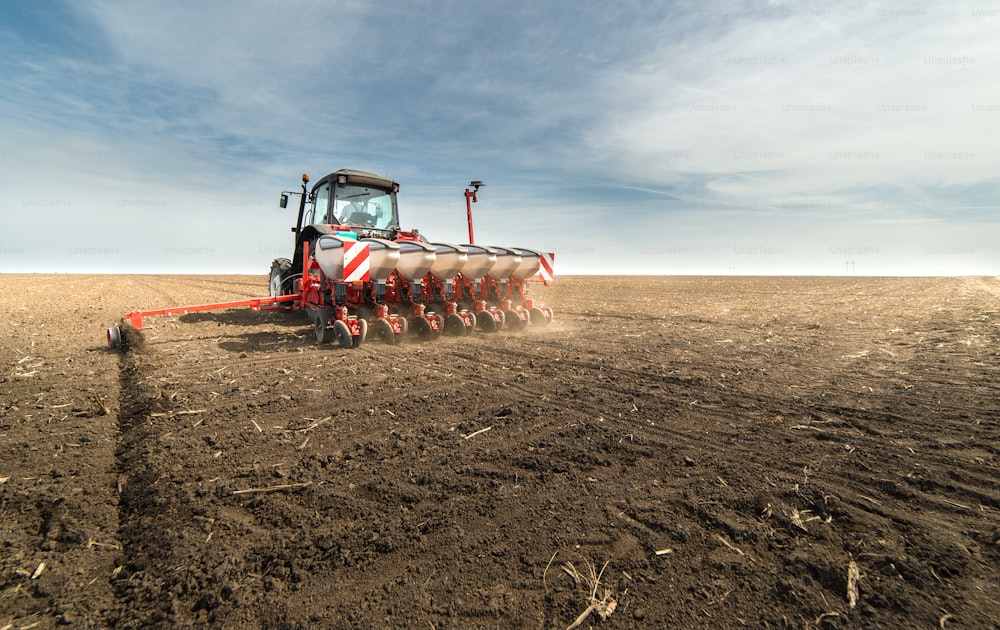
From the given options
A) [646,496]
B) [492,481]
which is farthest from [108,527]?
[646,496]

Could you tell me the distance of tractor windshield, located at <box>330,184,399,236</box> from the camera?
30.0 ft

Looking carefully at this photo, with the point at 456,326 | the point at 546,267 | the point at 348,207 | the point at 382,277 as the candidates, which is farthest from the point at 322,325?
the point at 546,267

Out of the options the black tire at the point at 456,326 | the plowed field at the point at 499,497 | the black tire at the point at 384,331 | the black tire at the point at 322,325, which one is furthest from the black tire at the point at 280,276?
the plowed field at the point at 499,497

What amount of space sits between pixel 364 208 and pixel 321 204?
87cm

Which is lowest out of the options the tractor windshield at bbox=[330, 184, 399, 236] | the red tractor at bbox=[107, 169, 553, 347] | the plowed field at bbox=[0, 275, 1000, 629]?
the plowed field at bbox=[0, 275, 1000, 629]

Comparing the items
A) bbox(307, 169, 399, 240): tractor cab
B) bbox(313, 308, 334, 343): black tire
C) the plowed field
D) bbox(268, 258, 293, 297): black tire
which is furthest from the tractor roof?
the plowed field

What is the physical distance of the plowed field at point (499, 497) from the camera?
178 cm

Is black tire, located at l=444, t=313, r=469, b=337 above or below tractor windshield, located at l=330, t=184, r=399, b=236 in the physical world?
below

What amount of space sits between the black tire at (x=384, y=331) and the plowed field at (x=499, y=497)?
1.89m

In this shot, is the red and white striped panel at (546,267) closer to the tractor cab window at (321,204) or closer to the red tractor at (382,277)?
the red tractor at (382,277)

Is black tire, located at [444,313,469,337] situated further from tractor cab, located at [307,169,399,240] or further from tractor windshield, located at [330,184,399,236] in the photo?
tractor windshield, located at [330,184,399,236]

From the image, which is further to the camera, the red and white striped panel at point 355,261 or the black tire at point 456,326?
the black tire at point 456,326

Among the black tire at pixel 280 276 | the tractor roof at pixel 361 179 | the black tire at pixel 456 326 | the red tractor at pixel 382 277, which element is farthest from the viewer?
the black tire at pixel 280 276

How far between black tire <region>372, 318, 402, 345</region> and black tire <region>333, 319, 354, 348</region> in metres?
0.61
